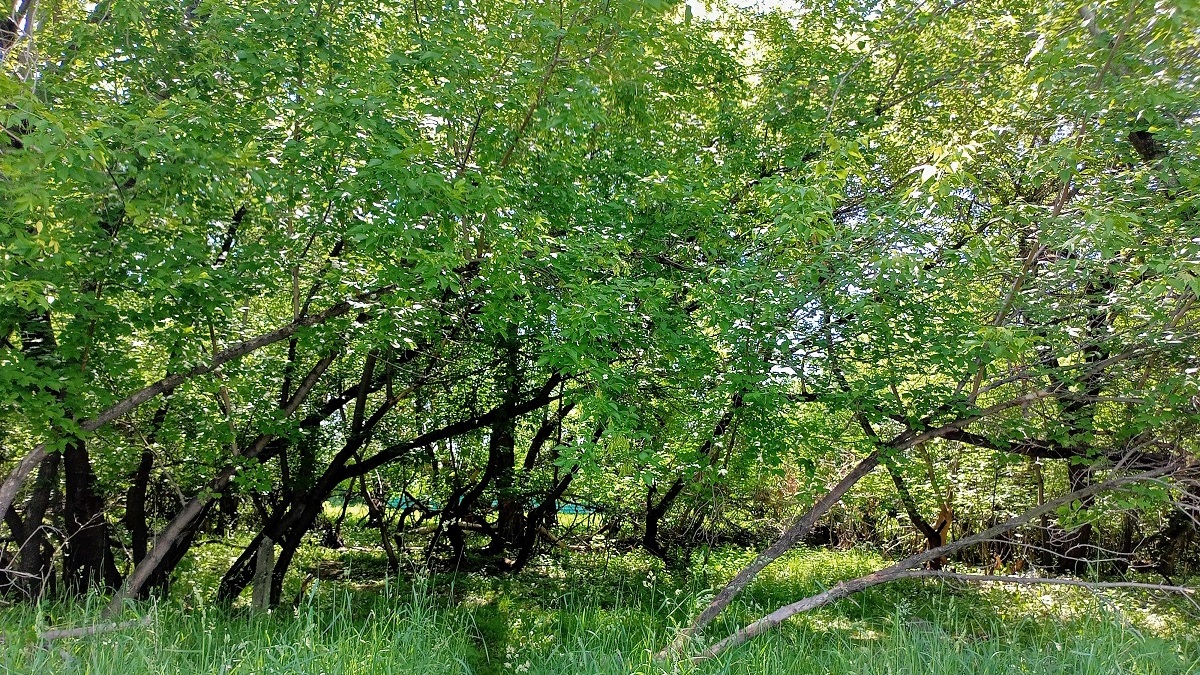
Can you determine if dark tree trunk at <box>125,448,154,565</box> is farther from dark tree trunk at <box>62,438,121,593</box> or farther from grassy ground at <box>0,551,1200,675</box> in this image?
grassy ground at <box>0,551,1200,675</box>

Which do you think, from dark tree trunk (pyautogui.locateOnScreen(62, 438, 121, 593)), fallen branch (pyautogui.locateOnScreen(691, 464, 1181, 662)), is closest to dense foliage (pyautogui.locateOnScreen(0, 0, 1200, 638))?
dark tree trunk (pyautogui.locateOnScreen(62, 438, 121, 593))

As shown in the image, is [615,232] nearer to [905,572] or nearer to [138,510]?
[905,572]

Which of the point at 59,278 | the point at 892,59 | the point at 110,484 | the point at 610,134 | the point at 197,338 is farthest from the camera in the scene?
the point at 110,484

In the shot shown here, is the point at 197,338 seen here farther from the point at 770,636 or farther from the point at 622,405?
the point at 770,636

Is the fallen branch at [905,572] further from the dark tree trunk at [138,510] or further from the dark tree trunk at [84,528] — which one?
the dark tree trunk at [138,510]

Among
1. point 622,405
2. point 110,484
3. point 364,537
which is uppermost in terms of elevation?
point 622,405

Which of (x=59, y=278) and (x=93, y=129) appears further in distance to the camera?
(x=59, y=278)

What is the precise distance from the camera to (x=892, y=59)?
573 cm

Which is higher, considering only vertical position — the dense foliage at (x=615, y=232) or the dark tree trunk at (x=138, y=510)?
the dense foliage at (x=615, y=232)

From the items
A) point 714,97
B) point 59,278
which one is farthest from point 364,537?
point 714,97

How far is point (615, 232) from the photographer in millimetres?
4629

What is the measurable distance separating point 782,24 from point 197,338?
508cm

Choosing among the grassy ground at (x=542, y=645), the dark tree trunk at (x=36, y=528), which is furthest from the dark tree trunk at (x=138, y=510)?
the grassy ground at (x=542, y=645)

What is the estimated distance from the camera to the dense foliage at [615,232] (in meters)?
3.57
